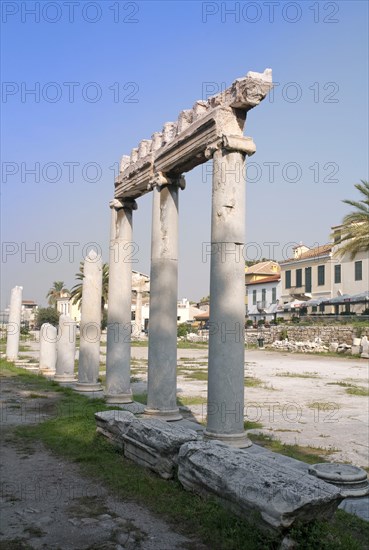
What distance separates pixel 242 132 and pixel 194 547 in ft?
18.5

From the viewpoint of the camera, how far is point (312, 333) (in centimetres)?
3547

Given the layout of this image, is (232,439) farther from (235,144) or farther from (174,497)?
(235,144)

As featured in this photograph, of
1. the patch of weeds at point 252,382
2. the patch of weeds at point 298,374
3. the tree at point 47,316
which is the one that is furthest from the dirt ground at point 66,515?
the tree at point 47,316

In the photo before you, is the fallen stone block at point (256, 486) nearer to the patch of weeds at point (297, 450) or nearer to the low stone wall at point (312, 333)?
the patch of weeds at point (297, 450)

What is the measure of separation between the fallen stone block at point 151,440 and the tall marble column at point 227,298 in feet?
2.66

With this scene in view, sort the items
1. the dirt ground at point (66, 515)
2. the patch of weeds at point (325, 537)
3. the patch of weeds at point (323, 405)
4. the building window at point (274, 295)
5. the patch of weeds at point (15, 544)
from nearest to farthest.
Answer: the patch of weeds at point (325, 537), the patch of weeds at point (15, 544), the dirt ground at point (66, 515), the patch of weeds at point (323, 405), the building window at point (274, 295)

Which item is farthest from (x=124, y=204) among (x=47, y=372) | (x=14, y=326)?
(x=14, y=326)

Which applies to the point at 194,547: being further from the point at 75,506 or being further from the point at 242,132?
the point at 242,132

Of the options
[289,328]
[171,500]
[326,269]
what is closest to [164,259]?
[171,500]

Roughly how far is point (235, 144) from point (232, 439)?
4.11 metres

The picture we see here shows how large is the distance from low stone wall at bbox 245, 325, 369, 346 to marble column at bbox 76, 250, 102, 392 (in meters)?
20.2

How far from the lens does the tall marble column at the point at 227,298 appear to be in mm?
7652

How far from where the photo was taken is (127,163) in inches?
487

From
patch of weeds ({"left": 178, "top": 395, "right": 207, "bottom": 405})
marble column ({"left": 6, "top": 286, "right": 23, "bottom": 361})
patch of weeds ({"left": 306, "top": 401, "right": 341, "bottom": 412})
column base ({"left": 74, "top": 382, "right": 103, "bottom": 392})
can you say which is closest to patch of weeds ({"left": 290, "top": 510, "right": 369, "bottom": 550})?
patch of weeds ({"left": 306, "top": 401, "right": 341, "bottom": 412})
